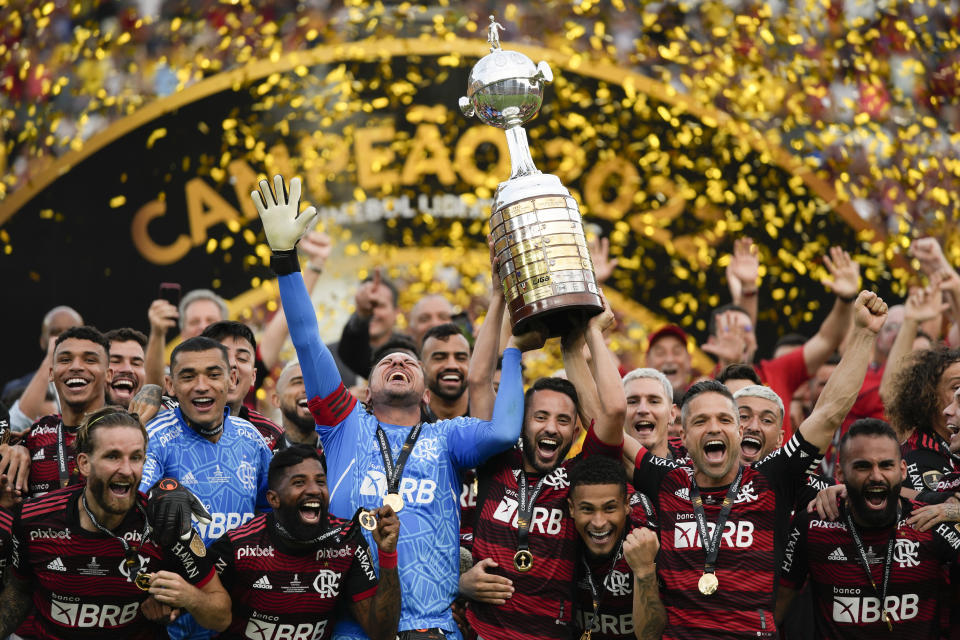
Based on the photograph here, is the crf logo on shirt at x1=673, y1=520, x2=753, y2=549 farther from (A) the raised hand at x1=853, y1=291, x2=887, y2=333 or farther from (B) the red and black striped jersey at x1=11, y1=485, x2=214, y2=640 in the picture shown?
(B) the red and black striped jersey at x1=11, y1=485, x2=214, y2=640

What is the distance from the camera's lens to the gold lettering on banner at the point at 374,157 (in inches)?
402

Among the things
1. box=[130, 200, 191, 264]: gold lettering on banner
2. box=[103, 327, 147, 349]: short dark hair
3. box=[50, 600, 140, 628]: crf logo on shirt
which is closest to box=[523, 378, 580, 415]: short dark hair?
box=[50, 600, 140, 628]: crf logo on shirt

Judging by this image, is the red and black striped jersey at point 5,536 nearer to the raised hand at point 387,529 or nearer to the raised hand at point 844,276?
the raised hand at point 387,529

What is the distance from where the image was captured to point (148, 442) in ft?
16.1

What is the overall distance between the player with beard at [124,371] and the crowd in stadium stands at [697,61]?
4626 millimetres

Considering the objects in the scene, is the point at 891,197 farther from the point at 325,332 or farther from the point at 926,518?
the point at 926,518

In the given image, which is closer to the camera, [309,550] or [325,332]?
[309,550]

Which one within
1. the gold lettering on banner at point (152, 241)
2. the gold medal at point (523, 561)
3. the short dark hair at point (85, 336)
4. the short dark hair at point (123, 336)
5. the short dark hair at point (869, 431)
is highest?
the gold lettering on banner at point (152, 241)

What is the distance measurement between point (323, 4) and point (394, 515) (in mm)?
6985

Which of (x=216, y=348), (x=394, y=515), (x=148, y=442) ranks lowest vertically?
(x=394, y=515)

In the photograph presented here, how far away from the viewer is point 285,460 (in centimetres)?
475

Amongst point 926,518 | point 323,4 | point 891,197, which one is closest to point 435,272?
point 323,4

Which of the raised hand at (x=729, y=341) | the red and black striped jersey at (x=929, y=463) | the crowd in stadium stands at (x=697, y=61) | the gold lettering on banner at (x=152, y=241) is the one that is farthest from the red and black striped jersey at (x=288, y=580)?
the crowd in stadium stands at (x=697, y=61)

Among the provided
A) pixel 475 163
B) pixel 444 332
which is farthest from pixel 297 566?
pixel 475 163
